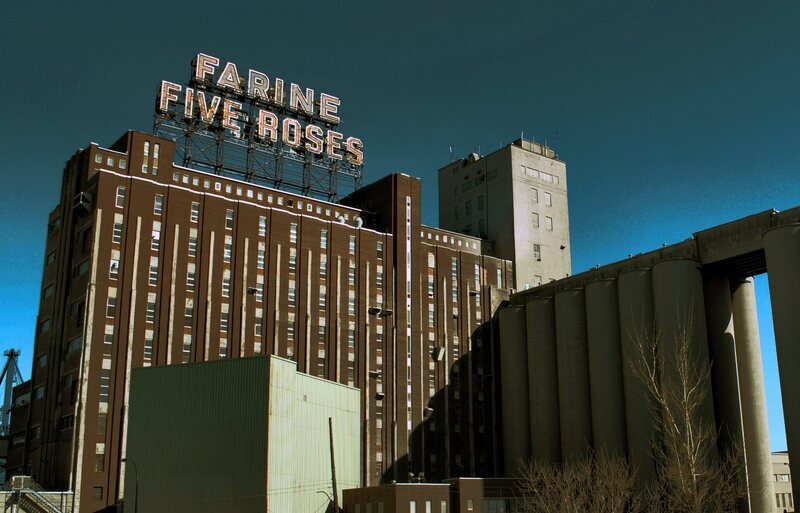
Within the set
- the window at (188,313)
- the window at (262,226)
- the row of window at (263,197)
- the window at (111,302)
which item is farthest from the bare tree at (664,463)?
the window at (111,302)

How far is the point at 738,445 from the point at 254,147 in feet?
222

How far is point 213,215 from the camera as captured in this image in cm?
10288

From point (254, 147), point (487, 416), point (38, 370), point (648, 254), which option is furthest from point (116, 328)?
point (648, 254)

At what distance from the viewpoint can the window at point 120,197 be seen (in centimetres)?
9756

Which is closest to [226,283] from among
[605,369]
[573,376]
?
[573,376]

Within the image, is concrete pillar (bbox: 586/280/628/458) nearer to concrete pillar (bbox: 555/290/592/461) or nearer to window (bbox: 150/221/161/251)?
concrete pillar (bbox: 555/290/592/461)

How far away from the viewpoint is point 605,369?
334 feet

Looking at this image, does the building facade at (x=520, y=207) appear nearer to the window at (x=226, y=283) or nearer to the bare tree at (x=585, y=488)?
the bare tree at (x=585, y=488)

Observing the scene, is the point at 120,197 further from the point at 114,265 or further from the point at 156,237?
the point at 114,265

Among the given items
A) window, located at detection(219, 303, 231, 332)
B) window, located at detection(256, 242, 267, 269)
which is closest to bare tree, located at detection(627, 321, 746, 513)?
window, located at detection(256, 242, 267, 269)

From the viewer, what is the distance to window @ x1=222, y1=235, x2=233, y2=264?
102 m

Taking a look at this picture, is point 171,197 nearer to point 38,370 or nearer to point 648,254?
point 38,370

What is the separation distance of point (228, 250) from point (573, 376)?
4259 cm

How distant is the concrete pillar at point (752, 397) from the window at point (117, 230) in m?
67.0
